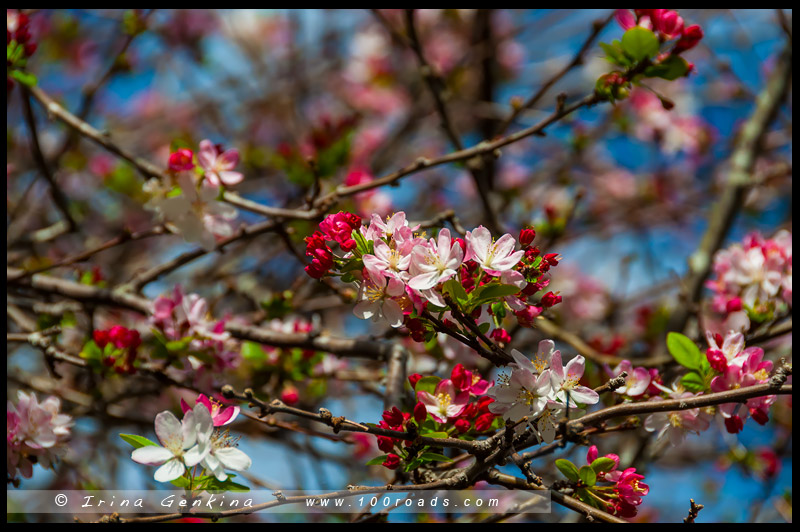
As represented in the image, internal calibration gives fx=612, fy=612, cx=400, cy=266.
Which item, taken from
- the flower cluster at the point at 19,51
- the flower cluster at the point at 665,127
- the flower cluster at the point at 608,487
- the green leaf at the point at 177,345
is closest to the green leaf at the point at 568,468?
the flower cluster at the point at 608,487

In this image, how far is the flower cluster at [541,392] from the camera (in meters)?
1.17

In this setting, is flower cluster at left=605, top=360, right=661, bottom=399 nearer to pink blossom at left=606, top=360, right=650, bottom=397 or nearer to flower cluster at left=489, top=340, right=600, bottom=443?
pink blossom at left=606, top=360, right=650, bottom=397

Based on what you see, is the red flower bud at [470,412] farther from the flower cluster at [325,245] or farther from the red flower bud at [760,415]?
the red flower bud at [760,415]

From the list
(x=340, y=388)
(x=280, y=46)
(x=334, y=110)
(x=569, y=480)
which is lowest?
(x=569, y=480)

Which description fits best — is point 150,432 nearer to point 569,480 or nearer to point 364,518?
point 364,518

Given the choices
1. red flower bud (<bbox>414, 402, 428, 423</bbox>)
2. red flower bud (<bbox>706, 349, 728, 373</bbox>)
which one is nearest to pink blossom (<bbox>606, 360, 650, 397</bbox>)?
red flower bud (<bbox>706, 349, 728, 373</bbox>)

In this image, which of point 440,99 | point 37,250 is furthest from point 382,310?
point 37,250

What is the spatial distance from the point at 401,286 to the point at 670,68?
3.19 feet

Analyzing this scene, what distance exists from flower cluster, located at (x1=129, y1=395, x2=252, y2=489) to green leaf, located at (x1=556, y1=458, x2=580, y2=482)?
637 mm

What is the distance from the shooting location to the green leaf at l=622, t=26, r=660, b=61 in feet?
5.01

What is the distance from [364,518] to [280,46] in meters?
6.03

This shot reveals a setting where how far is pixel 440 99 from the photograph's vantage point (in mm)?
2414

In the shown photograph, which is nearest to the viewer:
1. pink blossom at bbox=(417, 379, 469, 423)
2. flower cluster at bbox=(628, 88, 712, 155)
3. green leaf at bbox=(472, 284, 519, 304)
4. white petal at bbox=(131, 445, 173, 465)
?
green leaf at bbox=(472, 284, 519, 304)

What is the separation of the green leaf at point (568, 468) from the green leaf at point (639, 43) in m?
1.03
